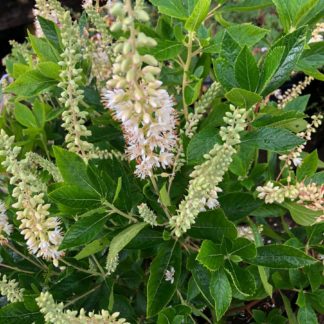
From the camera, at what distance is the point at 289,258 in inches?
34.3

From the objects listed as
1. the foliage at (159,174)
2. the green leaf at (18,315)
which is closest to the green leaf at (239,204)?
the foliage at (159,174)

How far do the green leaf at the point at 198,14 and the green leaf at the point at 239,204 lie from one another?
331mm

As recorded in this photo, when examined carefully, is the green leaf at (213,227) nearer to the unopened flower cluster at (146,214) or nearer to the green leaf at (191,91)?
the unopened flower cluster at (146,214)

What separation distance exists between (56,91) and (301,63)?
0.53m

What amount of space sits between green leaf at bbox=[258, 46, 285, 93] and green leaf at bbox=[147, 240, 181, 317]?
13.4 inches

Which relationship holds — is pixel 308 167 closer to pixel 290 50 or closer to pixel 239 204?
pixel 239 204

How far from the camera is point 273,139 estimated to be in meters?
0.82

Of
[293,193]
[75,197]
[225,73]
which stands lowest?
[293,193]

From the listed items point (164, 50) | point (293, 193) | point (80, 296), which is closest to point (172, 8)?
point (164, 50)

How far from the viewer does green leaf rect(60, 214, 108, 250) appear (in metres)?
0.82

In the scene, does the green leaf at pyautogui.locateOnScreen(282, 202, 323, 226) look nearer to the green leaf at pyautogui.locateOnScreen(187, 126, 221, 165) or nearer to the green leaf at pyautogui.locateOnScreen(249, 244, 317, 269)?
the green leaf at pyautogui.locateOnScreen(249, 244, 317, 269)

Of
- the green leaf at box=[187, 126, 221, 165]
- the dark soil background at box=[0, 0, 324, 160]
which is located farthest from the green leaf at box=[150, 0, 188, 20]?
the dark soil background at box=[0, 0, 324, 160]

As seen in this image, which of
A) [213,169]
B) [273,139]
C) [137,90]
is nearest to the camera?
[137,90]

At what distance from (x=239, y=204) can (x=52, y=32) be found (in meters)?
0.54
